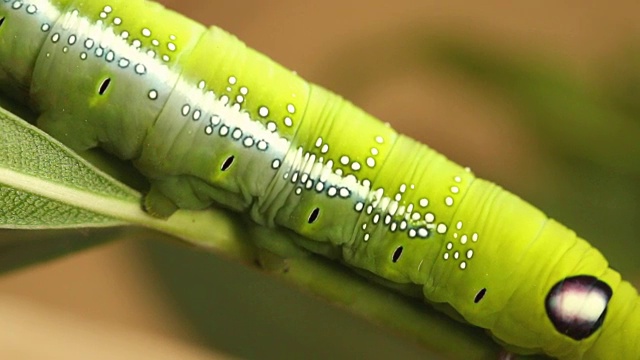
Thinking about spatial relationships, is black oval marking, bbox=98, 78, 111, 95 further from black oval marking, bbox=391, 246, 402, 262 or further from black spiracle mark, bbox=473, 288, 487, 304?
black spiracle mark, bbox=473, 288, 487, 304

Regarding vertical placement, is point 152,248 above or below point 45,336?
above

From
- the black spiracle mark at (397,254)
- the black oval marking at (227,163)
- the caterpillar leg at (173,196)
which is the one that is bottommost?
the caterpillar leg at (173,196)

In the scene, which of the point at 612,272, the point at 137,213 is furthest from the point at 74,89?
the point at 612,272

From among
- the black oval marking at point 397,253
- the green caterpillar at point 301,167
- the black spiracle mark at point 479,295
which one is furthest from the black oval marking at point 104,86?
the black spiracle mark at point 479,295

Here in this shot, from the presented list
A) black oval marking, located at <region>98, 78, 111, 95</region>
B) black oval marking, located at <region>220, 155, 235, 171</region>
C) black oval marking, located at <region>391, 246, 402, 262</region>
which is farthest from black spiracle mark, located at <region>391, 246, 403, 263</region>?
black oval marking, located at <region>98, 78, 111, 95</region>

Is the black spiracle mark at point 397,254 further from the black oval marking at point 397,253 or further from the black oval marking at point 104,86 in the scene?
the black oval marking at point 104,86

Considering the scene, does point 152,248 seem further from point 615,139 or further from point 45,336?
point 615,139

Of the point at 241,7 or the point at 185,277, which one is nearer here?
the point at 185,277
